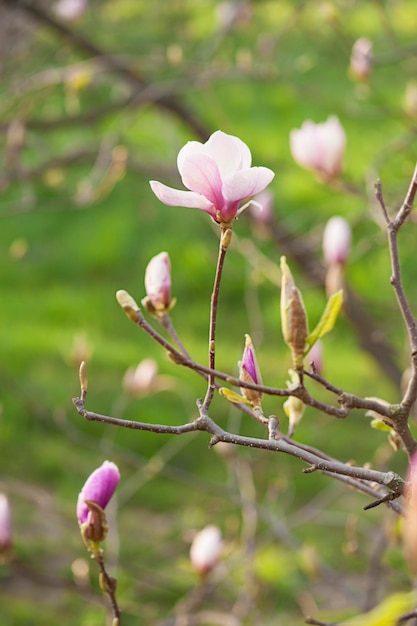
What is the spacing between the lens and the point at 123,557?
82.4 inches

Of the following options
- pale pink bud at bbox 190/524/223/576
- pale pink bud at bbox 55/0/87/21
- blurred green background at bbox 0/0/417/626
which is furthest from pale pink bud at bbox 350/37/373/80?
pale pink bud at bbox 190/524/223/576

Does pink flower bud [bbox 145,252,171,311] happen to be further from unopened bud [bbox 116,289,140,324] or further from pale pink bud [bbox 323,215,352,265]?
pale pink bud [bbox 323,215,352,265]

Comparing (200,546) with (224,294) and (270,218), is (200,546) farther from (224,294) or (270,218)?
(224,294)

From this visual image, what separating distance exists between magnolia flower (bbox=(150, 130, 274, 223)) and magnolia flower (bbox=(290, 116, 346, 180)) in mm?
776

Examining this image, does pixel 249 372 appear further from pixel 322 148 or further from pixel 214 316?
pixel 322 148

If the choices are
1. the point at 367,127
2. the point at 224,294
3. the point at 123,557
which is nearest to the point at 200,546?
the point at 123,557

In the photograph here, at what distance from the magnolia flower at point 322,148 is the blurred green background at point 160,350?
58mm

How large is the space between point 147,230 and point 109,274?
1.08 feet

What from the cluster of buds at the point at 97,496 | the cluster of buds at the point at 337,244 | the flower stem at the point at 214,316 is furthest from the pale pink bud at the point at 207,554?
Result: the flower stem at the point at 214,316

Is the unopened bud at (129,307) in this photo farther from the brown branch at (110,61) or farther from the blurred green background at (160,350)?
the brown branch at (110,61)

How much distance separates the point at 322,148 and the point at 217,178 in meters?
0.81

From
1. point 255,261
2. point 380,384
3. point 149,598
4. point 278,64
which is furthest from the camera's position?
point 278,64

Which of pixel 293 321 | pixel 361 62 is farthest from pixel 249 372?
pixel 361 62

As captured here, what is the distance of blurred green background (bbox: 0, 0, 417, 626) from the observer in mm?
1736
